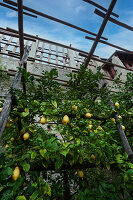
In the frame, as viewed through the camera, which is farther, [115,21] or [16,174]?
[115,21]

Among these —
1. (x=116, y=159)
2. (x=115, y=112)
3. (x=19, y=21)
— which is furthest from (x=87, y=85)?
(x=19, y=21)

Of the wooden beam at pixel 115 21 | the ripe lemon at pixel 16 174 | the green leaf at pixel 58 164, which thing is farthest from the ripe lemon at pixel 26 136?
the wooden beam at pixel 115 21

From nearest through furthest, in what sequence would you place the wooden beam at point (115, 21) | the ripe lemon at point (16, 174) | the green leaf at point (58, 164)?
1. the ripe lemon at point (16, 174)
2. the green leaf at point (58, 164)
3. the wooden beam at point (115, 21)

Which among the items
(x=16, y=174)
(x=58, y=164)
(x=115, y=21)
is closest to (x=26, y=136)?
(x=16, y=174)

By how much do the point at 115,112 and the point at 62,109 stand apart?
3.62 feet

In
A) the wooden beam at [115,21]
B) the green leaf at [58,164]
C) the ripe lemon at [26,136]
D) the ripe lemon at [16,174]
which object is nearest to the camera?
the ripe lemon at [16,174]

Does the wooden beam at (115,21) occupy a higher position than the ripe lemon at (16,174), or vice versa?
the wooden beam at (115,21)

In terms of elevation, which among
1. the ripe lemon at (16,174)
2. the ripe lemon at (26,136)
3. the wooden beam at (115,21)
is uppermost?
the wooden beam at (115,21)

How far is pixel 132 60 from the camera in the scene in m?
9.68

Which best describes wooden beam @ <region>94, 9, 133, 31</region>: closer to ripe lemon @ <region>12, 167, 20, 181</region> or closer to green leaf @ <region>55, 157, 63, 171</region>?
green leaf @ <region>55, 157, 63, 171</region>

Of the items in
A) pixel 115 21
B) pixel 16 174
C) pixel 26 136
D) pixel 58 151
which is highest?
pixel 115 21

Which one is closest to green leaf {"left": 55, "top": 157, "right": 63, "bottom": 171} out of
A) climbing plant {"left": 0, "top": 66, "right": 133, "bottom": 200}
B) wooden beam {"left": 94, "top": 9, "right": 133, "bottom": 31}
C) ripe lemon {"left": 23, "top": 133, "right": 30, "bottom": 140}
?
climbing plant {"left": 0, "top": 66, "right": 133, "bottom": 200}

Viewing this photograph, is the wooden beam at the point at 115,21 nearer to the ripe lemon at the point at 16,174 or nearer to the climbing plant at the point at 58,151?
the climbing plant at the point at 58,151

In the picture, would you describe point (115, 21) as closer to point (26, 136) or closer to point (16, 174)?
point (26, 136)
